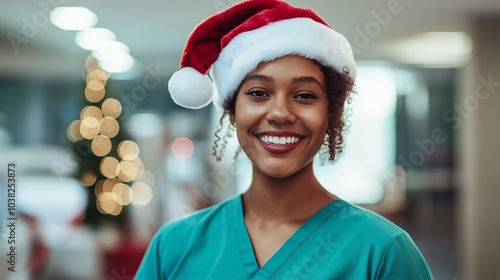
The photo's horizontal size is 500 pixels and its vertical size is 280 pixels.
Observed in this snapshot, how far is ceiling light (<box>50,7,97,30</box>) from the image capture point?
15.9 feet

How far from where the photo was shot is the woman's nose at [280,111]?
3.92 ft

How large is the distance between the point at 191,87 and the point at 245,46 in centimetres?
14

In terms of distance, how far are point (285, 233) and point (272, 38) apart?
1.33 ft

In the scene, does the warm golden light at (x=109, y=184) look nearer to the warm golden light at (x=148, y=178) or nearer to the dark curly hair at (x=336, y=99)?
the warm golden light at (x=148, y=178)

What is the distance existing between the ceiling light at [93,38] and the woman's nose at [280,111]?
15.1 ft

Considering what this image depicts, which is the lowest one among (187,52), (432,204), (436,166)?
(432,204)

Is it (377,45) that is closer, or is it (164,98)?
(377,45)

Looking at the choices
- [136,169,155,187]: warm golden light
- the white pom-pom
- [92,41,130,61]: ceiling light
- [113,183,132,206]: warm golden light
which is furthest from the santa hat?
[136,169,155,187]: warm golden light

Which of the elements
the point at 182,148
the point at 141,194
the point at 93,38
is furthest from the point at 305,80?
the point at 182,148

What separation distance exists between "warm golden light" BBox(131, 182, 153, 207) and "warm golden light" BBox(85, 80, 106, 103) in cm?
136

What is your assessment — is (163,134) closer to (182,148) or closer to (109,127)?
(182,148)

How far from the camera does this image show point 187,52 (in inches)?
53.6

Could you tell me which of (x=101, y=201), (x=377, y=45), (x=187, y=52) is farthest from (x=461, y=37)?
(x=187, y=52)

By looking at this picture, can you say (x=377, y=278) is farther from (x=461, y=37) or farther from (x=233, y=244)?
(x=461, y=37)
